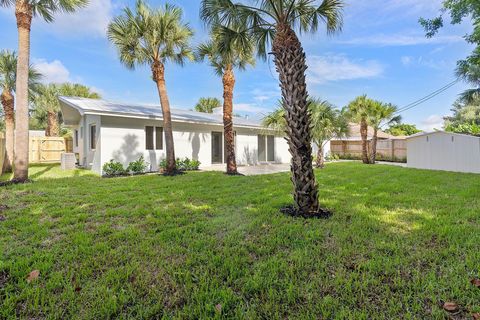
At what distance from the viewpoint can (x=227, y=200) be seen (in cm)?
632

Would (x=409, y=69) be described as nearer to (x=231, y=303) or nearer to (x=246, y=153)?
(x=246, y=153)

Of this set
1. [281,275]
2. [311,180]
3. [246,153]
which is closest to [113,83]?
[246,153]

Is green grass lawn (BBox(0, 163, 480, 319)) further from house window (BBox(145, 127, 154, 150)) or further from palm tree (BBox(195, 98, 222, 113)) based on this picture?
palm tree (BBox(195, 98, 222, 113))

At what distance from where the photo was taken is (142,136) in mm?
13039

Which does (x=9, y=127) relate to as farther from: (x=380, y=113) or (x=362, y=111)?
(x=380, y=113)

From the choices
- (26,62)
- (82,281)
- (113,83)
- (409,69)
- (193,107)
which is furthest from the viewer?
(193,107)

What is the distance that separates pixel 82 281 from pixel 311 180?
3.81 meters

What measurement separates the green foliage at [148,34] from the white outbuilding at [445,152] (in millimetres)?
14005

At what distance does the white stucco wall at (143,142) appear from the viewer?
12.0m

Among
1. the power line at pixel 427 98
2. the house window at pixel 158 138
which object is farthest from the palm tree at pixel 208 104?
the power line at pixel 427 98

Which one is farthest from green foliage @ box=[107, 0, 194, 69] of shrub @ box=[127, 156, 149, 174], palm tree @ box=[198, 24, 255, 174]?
shrub @ box=[127, 156, 149, 174]

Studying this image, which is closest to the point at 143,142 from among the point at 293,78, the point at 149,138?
the point at 149,138

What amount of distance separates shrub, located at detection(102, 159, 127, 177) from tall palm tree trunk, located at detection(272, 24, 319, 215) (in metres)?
9.29

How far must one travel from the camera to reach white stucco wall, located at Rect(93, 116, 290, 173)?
39.4 feet
